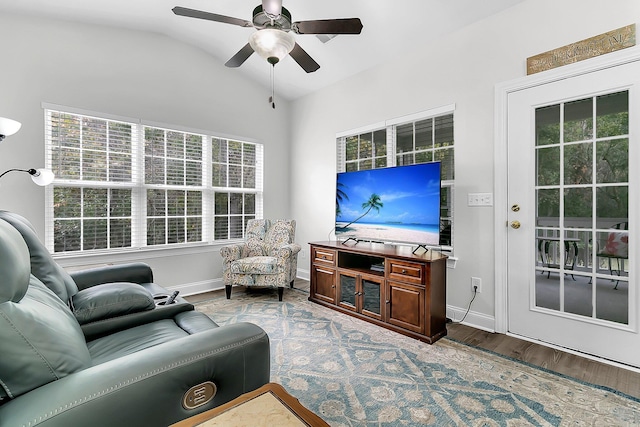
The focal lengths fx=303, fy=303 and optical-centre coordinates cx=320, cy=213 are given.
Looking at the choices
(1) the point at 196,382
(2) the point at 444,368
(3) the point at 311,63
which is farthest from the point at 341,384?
(3) the point at 311,63

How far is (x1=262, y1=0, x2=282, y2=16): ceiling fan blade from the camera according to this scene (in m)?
1.80

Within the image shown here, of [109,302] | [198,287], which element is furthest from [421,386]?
[198,287]

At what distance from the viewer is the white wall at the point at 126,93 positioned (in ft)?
9.59

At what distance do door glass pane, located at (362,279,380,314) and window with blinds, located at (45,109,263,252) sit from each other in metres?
2.30

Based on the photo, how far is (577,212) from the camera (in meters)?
2.36

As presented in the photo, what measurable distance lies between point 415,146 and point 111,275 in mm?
3107

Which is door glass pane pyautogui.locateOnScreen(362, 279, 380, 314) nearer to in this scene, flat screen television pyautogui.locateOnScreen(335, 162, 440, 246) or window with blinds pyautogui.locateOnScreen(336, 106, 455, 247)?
flat screen television pyautogui.locateOnScreen(335, 162, 440, 246)

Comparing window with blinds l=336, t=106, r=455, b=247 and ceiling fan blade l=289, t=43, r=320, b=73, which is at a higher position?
ceiling fan blade l=289, t=43, r=320, b=73

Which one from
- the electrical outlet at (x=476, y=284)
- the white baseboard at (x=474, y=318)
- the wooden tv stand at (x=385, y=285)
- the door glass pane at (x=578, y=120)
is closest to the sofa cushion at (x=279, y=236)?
the wooden tv stand at (x=385, y=285)

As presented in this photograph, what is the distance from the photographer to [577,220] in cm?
237

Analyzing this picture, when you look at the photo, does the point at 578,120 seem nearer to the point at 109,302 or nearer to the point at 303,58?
the point at 303,58

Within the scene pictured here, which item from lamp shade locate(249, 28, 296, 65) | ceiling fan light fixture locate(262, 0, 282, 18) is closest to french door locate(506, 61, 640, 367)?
lamp shade locate(249, 28, 296, 65)

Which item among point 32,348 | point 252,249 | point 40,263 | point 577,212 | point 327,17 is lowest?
point 252,249

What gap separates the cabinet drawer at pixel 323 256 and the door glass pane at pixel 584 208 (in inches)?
74.7
